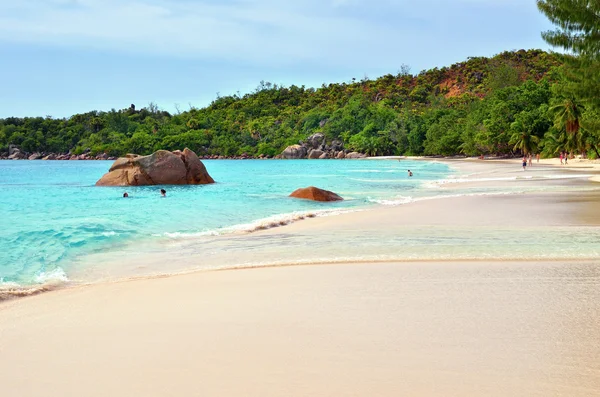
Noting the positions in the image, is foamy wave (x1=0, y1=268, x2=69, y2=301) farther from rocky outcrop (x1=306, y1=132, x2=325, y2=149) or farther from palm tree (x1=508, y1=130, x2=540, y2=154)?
rocky outcrop (x1=306, y1=132, x2=325, y2=149)

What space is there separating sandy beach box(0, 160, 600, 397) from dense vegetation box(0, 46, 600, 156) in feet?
270

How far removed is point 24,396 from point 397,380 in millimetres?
2521

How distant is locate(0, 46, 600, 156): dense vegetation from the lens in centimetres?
9656

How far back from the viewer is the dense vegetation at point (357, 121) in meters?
96.6

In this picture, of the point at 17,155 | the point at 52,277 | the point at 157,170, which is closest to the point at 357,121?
the point at 17,155

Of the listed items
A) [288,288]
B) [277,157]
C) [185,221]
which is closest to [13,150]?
[277,157]

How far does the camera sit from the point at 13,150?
168250 millimetres

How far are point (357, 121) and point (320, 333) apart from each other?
493 ft

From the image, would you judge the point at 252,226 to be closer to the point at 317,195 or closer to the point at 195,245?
the point at 195,245

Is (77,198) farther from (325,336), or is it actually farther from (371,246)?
(325,336)

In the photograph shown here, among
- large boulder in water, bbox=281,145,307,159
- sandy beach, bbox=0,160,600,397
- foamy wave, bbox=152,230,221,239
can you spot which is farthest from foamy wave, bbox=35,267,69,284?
large boulder in water, bbox=281,145,307,159

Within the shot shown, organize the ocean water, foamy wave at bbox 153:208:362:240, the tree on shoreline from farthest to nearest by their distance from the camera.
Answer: the tree on shoreline < foamy wave at bbox 153:208:362:240 < the ocean water

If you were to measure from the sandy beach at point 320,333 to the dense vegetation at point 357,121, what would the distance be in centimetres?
8226

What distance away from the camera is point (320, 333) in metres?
4.86
